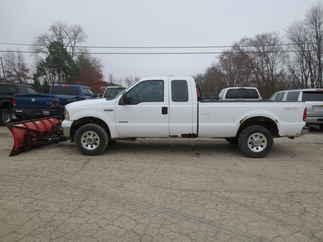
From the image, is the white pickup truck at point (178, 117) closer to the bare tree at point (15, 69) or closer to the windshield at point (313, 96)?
the windshield at point (313, 96)

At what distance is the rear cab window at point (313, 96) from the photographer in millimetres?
8393

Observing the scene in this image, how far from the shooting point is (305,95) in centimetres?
855

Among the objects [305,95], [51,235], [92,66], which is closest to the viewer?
[51,235]

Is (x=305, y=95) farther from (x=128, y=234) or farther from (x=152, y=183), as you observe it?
(x=128, y=234)

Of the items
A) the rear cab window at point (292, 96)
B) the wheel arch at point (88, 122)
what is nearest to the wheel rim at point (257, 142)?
the wheel arch at point (88, 122)

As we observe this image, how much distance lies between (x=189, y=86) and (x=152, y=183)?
2.61 meters

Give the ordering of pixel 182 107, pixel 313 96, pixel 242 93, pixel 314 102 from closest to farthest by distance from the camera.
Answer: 1. pixel 182 107
2. pixel 314 102
3. pixel 313 96
4. pixel 242 93

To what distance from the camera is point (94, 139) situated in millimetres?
5262

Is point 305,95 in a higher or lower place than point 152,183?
higher

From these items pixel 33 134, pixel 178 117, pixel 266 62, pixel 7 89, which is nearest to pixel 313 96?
pixel 178 117

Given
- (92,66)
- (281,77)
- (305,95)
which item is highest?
(92,66)

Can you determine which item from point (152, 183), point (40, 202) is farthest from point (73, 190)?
point (152, 183)

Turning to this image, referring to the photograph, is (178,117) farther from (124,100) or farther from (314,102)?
(314,102)

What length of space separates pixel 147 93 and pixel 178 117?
3.25 feet
